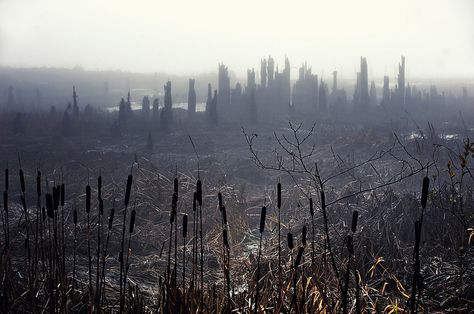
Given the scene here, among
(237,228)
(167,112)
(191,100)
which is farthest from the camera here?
(191,100)

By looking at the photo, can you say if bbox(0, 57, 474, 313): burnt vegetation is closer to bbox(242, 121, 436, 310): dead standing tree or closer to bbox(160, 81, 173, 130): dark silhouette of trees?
bbox(242, 121, 436, 310): dead standing tree

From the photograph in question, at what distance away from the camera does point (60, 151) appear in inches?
862

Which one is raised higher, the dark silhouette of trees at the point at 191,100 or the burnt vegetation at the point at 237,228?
the dark silhouette of trees at the point at 191,100

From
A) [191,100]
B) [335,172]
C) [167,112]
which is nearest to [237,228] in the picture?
[335,172]

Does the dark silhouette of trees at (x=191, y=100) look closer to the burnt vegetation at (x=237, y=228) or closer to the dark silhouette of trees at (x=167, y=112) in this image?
the dark silhouette of trees at (x=167, y=112)

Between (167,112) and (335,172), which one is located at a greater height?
(167,112)

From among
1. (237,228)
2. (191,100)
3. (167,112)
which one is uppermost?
(191,100)

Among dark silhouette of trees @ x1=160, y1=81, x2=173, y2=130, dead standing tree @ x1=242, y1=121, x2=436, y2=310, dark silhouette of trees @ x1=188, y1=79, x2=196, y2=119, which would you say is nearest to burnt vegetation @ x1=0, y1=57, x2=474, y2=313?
dead standing tree @ x1=242, y1=121, x2=436, y2=310

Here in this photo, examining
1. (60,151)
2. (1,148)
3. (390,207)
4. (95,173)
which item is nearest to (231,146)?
(60,151)

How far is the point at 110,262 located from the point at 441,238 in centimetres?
399

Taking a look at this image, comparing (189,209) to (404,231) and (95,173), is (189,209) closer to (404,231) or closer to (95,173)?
(404,231)

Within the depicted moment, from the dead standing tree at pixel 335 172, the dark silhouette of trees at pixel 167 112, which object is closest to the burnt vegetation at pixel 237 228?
the dead standing tree at pixel 335 172

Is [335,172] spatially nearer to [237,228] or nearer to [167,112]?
[237,228]

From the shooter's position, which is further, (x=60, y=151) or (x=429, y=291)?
(x=60, y=151)
